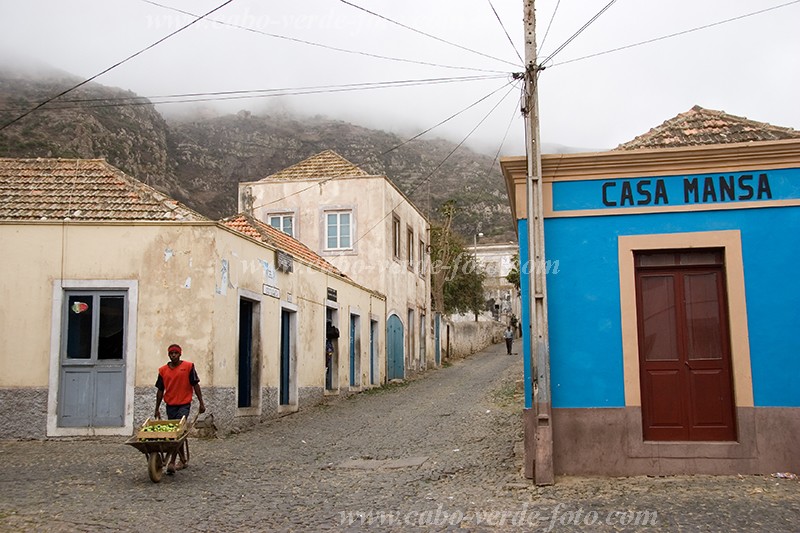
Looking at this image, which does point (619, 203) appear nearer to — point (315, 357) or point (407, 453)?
point (407, 453)

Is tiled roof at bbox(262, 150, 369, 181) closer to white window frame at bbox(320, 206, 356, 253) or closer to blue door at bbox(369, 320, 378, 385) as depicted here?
white window frame at bbox(320, 206, 356, 253)

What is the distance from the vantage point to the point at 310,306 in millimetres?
17281

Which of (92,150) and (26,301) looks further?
(92,150)

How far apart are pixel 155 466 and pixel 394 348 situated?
16.9 meters

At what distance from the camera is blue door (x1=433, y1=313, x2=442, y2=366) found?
3198 centimetres

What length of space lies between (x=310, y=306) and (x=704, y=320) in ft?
33.3

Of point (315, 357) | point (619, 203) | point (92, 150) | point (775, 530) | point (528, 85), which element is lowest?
point (775, 530)

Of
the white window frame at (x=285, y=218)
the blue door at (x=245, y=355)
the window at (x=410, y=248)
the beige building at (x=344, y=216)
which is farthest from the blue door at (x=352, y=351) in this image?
A: the window at (x=410, y=248)

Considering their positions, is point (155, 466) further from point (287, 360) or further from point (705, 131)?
point (705, 131)

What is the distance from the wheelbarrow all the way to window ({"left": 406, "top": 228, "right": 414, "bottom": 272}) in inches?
766

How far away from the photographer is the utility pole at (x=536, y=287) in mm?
8227

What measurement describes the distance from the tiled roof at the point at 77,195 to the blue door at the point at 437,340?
19813mm

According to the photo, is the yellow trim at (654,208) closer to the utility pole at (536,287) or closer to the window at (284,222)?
the utility pole at (536,287)

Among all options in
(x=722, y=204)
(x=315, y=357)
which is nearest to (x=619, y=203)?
(x=722, y=204)
